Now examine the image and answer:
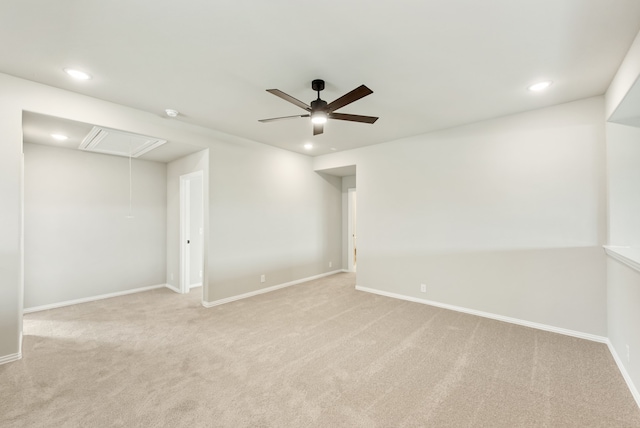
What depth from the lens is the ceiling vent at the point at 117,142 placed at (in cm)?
355

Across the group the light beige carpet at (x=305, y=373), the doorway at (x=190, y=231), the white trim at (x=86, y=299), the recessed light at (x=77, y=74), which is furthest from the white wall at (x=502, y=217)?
the white trim at (x=86, y=299)

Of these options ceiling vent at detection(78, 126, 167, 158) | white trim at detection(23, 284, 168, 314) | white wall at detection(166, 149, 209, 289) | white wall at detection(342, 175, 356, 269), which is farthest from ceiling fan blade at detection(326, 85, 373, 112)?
white trim at detection(23, 284, 168, 314)

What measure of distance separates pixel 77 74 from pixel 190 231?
10.4ft

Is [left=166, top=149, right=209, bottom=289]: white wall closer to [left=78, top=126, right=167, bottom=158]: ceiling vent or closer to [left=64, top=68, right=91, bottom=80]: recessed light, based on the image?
[left=78, top=126, right=167, bottom=158]: ceiling vent

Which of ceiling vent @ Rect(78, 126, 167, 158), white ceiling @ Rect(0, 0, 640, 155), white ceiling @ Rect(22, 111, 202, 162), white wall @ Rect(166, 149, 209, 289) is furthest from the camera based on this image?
white wall @ Rect(166, 149, 209, 289)

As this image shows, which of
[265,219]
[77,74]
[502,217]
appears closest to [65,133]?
[77,74]

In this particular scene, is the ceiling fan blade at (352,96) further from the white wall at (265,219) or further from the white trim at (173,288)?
the white trim at (173,288)

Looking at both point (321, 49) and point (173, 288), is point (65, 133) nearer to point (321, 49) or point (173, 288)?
point (173, 288)

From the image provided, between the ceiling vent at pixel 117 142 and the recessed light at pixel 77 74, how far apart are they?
73 cm

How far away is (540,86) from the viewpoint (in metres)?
2.88

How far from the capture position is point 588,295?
10.3 feet

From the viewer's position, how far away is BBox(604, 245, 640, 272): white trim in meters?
2.10

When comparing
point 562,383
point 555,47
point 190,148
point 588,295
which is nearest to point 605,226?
point 588,295

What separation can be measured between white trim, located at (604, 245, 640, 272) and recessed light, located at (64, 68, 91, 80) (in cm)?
492
